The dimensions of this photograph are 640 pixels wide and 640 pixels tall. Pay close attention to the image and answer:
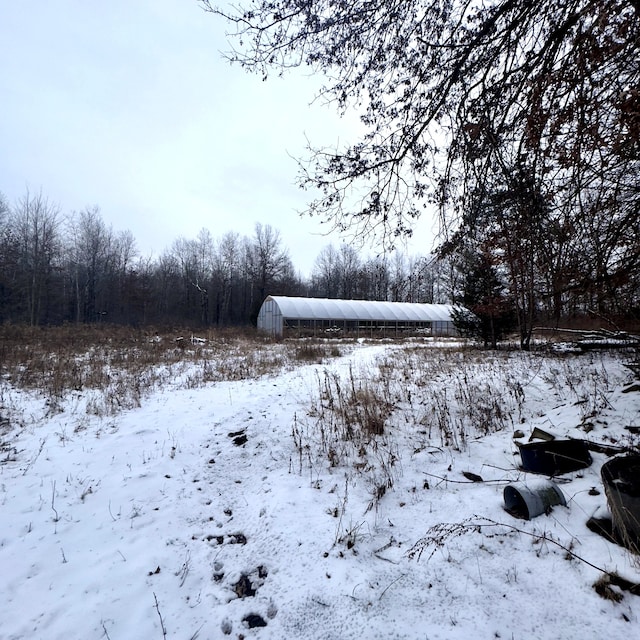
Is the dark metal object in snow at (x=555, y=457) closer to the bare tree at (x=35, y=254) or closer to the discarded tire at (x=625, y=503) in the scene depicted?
the discarded tire at (x=625, y=503)

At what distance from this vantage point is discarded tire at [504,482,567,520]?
285 centimetres

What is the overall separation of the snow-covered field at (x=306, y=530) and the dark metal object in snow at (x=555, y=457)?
0.38 feet

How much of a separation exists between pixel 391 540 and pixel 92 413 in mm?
6082

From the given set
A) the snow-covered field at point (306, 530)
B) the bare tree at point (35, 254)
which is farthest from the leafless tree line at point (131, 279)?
the snow-covered field at point (306, 530)

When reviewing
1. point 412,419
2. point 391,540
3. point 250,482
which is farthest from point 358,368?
point 391,540

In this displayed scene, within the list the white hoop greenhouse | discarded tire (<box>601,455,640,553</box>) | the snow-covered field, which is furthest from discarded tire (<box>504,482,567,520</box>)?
the white hoop greenhouse

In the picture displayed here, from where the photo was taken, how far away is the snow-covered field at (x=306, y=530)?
7.00ft

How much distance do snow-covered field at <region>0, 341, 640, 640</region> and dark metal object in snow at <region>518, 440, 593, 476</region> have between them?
12cm

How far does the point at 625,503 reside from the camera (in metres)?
2.39

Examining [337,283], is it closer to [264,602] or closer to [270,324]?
[270,324]

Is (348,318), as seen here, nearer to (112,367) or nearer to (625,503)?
(112,367)

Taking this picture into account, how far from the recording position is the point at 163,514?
335 cm

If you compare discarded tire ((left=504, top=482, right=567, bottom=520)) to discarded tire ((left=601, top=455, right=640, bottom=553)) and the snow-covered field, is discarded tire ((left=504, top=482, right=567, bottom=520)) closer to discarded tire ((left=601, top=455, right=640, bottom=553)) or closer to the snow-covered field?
the snow-covered field

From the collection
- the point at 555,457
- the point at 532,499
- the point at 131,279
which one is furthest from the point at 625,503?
the point at 131,279
